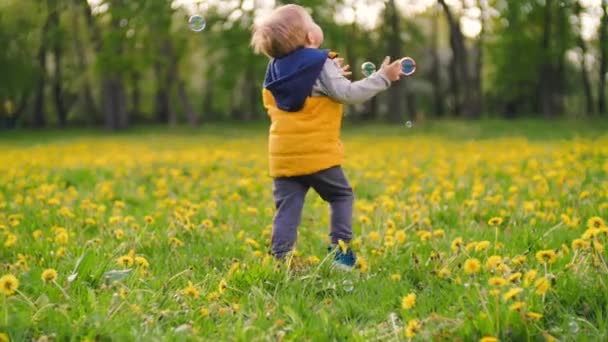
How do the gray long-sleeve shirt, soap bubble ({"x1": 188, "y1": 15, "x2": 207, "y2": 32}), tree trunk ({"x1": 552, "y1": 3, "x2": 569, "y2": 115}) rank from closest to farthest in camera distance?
1. the gray long-sleeve shirt
2. soap bubble ({"x1": 188, "y1": 15, "x2": 207, "y2": 32})
3. tree trunk ({"x1": 552, "y1": 3, "x2": 569, "y2": 115})

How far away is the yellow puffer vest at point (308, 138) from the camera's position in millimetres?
4078

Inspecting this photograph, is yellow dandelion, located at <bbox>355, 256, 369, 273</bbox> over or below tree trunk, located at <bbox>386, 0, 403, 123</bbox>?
below

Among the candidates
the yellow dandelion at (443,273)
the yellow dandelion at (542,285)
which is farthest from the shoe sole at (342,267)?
the yellow dandelion at (542,285)

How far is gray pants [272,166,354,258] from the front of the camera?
4195mm

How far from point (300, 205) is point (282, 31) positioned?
1.04m

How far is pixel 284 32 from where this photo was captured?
13.1 ft

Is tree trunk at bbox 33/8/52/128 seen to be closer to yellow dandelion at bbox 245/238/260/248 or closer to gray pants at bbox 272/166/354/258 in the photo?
yellow dandelion at bbox 245/238/260/248

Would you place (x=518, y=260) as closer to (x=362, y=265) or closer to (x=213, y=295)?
(x=362, y=265)

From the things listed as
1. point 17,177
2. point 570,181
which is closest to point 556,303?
point 570,181

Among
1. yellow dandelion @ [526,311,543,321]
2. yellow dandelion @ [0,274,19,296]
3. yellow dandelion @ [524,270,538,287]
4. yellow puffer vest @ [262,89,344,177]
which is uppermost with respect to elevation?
yellow puffer vest @ [262,89,344,177]

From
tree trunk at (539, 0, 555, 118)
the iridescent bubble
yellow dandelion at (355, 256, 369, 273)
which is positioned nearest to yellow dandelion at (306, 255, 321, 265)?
yellow dandelion at (355, 256, 369, 273)

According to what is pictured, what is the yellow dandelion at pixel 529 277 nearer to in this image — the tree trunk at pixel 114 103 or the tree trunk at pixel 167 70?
the tree trunk at pixel 167 70

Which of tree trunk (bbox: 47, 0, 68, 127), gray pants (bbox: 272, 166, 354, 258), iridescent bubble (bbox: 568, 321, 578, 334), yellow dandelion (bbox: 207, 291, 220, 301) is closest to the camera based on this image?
iridescent bubble (bbox: 568, 321, 578, 334)

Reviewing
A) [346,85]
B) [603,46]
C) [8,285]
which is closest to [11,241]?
[8,285]
